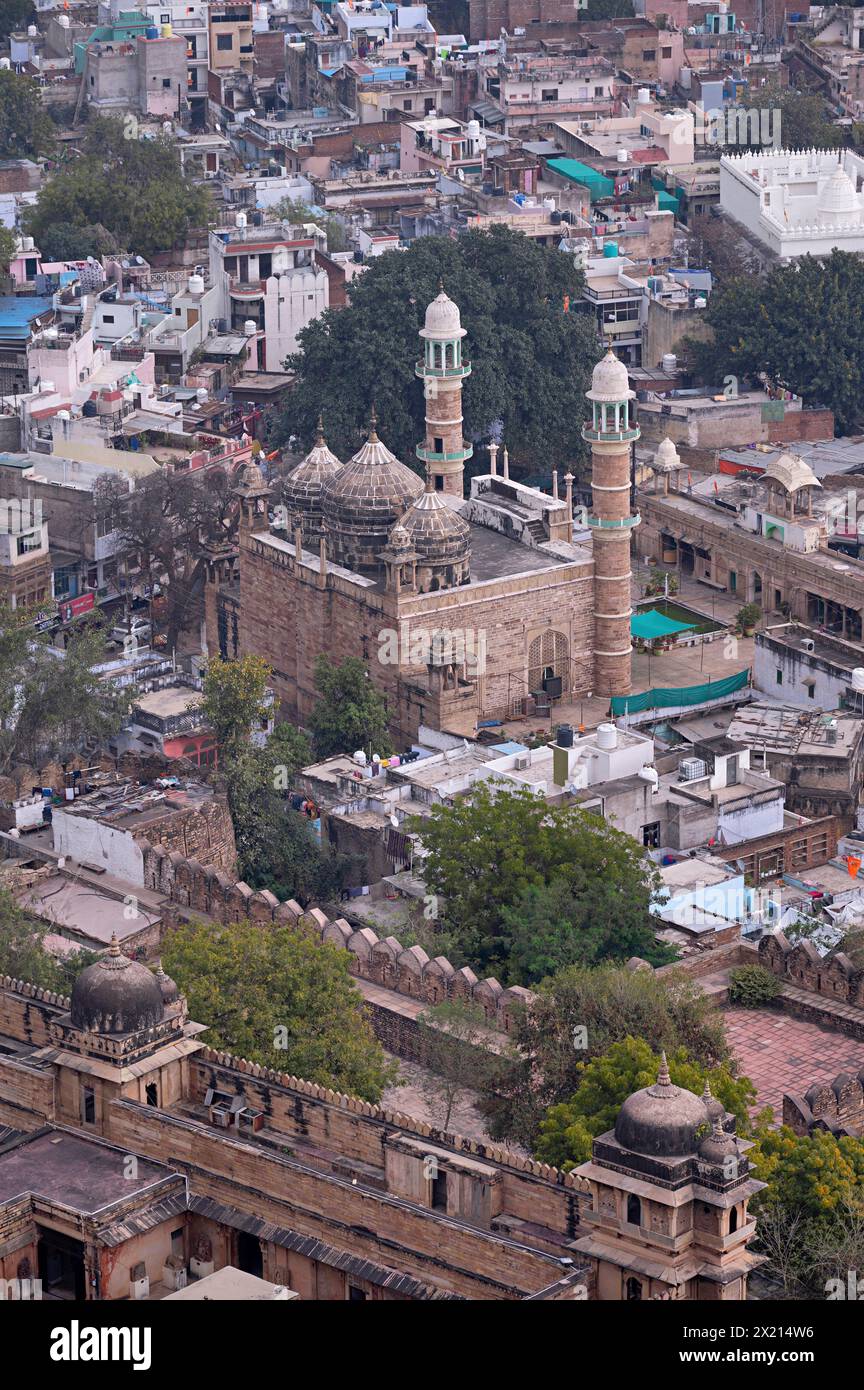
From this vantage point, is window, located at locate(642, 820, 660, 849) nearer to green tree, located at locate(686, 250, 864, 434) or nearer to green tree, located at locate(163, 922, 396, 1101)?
green tree, located at locate(163, 922, 396, 1101)

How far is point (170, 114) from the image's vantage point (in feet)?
438

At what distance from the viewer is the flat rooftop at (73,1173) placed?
5375 centimetres

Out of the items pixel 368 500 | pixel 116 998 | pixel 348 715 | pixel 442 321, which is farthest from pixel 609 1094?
pixel 442 321

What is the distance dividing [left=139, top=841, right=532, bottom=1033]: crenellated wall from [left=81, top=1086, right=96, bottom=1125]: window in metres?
8.37

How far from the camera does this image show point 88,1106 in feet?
183

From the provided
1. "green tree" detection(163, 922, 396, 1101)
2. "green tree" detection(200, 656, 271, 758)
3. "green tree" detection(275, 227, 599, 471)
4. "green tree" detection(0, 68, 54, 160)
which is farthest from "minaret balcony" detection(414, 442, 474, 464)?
"green tree" detection(0, 68, 54, 160)

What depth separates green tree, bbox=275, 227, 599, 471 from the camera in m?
93.4

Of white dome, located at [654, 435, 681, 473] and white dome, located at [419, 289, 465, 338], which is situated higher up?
white dome, located at [419, 289, 465, 338]

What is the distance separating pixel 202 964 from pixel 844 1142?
1109cm

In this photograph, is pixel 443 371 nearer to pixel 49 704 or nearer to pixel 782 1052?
pixel 49 704

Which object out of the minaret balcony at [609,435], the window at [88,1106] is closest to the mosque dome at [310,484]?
the minaret balcony at [609,435]

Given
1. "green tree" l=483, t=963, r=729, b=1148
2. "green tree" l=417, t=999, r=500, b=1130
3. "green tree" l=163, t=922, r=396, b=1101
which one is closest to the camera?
"green tree" l=483, t=963, r=729, b=1148

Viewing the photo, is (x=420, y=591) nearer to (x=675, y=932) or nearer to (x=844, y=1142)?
(x=675, y=932)

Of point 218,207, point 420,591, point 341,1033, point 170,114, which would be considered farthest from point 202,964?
point 170,114
